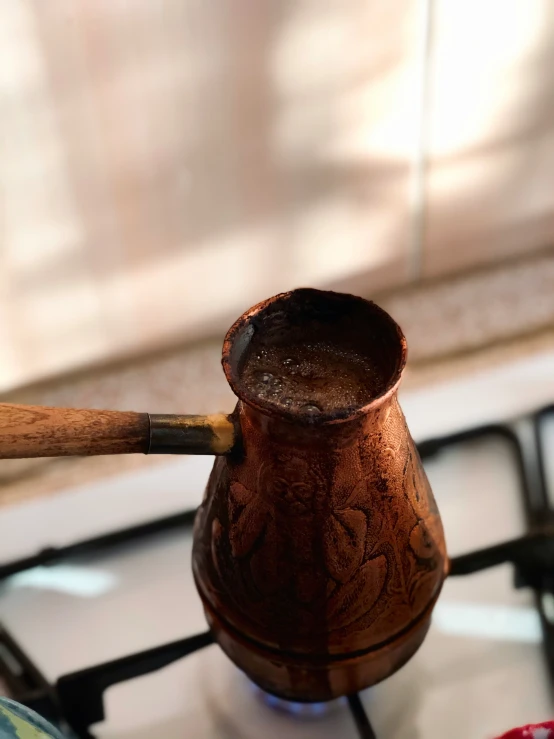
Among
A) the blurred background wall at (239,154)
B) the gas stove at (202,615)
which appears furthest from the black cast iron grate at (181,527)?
the blurred background wall at (239,154)

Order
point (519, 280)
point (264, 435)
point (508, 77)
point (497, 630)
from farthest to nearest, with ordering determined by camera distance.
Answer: point (519, 280) < point (508, 77) < point (497, 630) < point (264, 435)

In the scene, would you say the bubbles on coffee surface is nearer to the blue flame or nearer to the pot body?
the pot body

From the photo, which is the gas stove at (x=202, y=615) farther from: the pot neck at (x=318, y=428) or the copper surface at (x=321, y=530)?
the pot neck at (x=318, y=428)

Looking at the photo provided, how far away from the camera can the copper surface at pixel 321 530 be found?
0.97 feet

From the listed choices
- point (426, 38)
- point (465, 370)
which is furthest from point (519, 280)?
point (426, 38)

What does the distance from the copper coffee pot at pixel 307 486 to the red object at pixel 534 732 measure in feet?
0.20

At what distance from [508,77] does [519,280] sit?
18cm

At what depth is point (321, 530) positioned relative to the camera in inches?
12.1

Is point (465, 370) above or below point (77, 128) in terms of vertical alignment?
below

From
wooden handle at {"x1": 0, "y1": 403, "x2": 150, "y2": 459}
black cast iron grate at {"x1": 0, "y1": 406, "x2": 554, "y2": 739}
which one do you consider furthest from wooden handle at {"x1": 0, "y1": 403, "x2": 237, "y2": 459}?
black cast iron grate at {"x1": 0, "y1": 406, "x2": 554, "y2": 739}

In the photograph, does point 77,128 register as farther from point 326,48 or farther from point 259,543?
point 259,543

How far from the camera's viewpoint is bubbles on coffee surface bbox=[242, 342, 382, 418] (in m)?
0.31

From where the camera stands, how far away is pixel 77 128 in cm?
46

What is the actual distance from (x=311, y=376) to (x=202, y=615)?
0.65 feet
